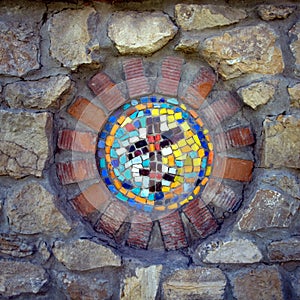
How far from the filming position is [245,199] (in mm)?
2205

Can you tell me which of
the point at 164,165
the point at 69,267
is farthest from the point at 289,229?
the point at 69,267

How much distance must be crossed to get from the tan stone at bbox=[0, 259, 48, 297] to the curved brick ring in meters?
0.33

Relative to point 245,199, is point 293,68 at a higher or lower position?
higher

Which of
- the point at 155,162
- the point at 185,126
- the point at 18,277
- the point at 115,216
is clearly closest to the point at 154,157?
the point at 155,162

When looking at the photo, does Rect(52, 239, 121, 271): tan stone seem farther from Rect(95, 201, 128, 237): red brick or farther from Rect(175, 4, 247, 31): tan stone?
Rect(175, 4, 247, 31): tan stone

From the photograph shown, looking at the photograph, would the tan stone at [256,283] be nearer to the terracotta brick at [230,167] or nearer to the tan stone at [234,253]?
the tan stone at [234,253]

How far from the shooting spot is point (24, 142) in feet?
7.11

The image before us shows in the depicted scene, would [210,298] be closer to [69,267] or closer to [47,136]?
[69,267]

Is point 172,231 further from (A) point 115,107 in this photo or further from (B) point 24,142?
(B) point 24,142

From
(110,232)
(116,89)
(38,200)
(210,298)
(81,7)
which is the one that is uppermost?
(81,7)

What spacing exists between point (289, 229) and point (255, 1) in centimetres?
104

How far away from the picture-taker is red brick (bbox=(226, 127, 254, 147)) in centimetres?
222

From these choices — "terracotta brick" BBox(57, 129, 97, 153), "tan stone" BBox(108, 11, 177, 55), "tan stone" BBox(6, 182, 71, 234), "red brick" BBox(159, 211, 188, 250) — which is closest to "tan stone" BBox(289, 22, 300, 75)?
"tan stone" BBox(108, 11, 177, 55)

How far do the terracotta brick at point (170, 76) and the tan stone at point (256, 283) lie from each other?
88 cm
